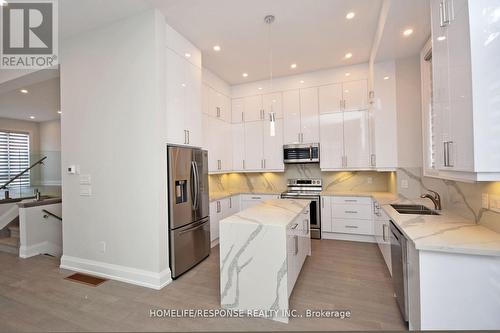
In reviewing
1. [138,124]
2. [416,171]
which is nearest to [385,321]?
[416,171]

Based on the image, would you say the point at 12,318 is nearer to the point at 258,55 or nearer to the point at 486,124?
the point at 486,124

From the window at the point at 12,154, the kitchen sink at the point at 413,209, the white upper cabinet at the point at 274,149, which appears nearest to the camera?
the kitchen sink at the point at 413,209

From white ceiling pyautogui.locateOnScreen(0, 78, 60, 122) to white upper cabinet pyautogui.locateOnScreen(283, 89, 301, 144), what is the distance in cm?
414

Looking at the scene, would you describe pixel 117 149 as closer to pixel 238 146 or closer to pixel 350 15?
pixel 238 146

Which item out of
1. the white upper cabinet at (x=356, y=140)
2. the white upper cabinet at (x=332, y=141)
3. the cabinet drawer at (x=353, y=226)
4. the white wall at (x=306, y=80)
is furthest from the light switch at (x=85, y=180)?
the white upper cabinet at (x=356, y=140)

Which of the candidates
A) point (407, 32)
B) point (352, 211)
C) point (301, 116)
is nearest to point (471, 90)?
point (407, 32)

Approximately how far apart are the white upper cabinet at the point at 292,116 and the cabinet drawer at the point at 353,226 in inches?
67.2

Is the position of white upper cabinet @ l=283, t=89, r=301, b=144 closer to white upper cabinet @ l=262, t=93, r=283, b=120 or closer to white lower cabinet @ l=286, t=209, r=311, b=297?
white upper cabinet @ l=262, t=93, r=283, b=120

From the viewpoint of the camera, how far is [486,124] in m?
1.31

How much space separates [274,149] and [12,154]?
700cm

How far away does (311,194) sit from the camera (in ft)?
13.6

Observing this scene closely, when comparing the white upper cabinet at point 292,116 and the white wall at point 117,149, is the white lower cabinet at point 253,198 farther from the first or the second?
the white wall at point 117,149

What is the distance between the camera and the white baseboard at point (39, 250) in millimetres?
3605

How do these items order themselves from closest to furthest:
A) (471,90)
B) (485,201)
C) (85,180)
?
(471,90) < (485,201) < (85,180)
